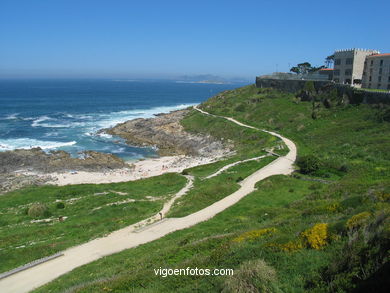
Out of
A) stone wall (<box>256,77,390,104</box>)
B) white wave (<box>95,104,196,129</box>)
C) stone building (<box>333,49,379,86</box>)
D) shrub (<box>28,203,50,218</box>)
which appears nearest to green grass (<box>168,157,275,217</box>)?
shrub (<box>28,203,50,218</box>)

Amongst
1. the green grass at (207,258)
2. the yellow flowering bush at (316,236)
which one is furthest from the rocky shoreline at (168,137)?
the yellow flowering bush at (316,236)

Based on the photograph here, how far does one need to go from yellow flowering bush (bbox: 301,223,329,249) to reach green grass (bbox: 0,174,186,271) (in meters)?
15.8

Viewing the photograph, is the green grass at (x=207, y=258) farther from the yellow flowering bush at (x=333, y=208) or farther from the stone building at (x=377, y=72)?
the stone building at (x=377, y=72)

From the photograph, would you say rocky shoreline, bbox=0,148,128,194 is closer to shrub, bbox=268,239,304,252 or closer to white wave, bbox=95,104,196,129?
white wave, bbox=95,104,196,129

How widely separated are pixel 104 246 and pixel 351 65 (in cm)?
6716

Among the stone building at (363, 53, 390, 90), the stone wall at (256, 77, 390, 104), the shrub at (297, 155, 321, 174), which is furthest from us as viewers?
the stone building at (363, 53, 390, 90)

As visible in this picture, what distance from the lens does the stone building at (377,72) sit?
64.2 metres

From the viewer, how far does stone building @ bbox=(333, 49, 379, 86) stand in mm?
70750

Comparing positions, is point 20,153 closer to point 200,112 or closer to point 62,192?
point 62,192

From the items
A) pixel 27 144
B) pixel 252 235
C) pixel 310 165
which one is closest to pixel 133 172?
pixel 310 165

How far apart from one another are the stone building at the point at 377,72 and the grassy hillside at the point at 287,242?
2678cm

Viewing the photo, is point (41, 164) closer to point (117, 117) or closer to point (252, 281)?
point (252, 281)

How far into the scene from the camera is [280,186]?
33.2 metres

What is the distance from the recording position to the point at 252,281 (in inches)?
430
